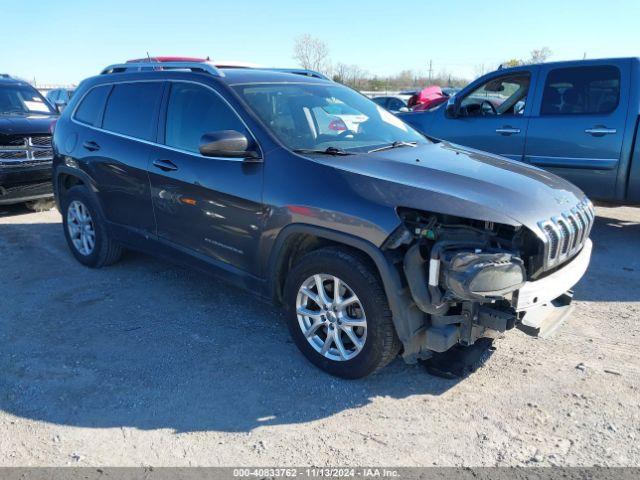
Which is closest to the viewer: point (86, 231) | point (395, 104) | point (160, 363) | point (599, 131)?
point (160, 363)

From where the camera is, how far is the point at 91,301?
15.0ft

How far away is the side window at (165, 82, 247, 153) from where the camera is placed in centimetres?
386

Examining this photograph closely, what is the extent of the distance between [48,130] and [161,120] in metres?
4.52

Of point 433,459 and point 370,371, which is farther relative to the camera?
point 370,371

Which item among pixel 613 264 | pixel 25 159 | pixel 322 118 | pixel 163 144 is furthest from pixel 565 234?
pixel 25 159

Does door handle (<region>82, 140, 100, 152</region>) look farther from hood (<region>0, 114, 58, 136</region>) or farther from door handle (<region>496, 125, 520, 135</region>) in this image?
door handle (<region>496, 125, 520, 135</region>)

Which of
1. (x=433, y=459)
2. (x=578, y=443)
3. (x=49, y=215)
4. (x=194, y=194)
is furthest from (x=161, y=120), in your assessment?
(x=49, y=215)

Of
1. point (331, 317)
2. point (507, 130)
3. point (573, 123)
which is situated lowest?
point (331, 317)

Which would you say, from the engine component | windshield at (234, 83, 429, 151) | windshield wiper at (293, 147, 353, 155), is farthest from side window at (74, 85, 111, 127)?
Answer: the engine component

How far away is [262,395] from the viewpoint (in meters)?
3.23

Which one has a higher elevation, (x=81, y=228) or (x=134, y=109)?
(x=134, y=109)

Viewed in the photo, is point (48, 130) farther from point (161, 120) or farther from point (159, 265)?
point (161, 120)

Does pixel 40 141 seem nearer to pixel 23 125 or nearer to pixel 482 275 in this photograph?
pixel 23 125

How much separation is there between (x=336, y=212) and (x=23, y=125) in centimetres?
647
